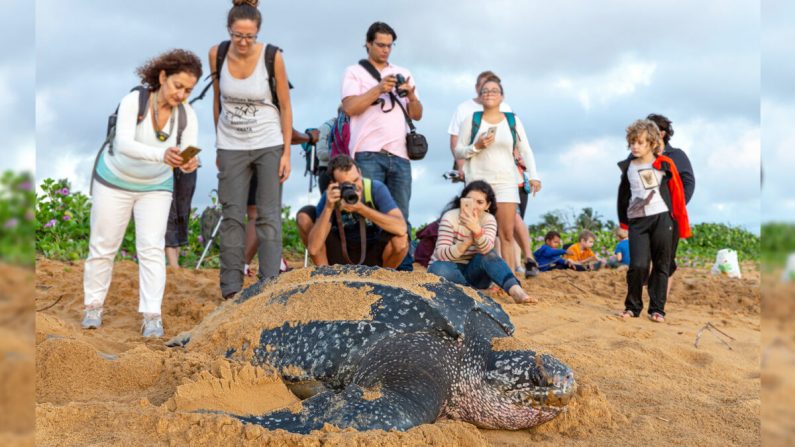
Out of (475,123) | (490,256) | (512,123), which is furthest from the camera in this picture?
(512,123)

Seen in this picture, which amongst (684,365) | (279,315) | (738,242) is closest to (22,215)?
(279,315)

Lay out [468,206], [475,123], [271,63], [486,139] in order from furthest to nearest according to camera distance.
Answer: [475,123], [486,139], [468,206], [271,63]

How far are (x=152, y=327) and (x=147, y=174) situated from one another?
0.77 meters

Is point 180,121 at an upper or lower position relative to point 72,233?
upper

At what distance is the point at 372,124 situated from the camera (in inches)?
161

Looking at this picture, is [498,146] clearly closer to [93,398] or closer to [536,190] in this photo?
[536,190]

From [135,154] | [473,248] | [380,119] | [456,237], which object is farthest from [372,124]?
[135,154]

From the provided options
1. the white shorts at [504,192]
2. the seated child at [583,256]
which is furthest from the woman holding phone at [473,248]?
the seated child at [583,256]

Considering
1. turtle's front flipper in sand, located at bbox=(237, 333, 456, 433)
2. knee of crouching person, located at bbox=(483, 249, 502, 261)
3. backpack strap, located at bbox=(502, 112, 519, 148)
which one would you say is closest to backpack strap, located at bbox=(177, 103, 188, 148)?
turtle's front flipper in sand, located at bbox=(237, 333, 456, 433)

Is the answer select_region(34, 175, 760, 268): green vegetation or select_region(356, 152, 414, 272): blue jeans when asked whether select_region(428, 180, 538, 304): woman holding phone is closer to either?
select_region(356, 152, 414, 272): blue jeans

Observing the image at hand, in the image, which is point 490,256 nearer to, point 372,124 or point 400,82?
point 372,124

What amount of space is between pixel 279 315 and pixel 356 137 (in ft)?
6.56

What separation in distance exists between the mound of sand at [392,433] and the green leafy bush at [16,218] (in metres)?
1.10

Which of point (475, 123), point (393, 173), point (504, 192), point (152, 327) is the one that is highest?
point (475, 123)
